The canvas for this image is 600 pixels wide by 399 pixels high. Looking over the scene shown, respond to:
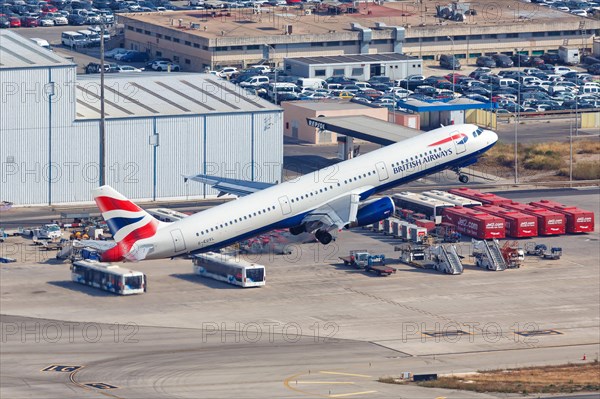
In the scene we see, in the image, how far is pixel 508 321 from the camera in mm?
141750

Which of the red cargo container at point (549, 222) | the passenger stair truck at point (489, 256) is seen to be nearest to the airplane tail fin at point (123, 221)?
the passenger stair truck at point (489, 256)

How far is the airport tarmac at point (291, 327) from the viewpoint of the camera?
121438mm

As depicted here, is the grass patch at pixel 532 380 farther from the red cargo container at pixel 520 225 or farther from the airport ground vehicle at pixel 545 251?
the red cargo container at pixel 520 225

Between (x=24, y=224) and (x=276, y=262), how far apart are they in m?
28.6

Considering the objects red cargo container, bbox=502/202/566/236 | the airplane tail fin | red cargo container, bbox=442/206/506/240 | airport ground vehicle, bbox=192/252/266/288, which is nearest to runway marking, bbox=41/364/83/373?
the airplane tail fin

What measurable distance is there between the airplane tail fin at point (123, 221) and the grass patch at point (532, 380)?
25970 millimetres

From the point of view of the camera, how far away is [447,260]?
157 m

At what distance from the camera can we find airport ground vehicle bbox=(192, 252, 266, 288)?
492 feet

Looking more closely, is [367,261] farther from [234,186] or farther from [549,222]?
[549,222]

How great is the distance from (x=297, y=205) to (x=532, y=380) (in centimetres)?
2697

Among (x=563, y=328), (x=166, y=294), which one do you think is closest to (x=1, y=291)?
(x=166, y=294)

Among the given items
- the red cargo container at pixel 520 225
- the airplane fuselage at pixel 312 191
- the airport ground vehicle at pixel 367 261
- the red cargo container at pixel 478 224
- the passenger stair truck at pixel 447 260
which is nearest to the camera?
the airplane fuselage at pixel 312 191

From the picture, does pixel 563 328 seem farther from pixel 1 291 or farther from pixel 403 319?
pixel 1 291

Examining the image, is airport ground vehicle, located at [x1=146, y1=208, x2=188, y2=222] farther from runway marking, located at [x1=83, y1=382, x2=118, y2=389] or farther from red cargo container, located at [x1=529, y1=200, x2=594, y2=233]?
runway marking, located at [x1=83, y1=382, x2=118, y2=389]
